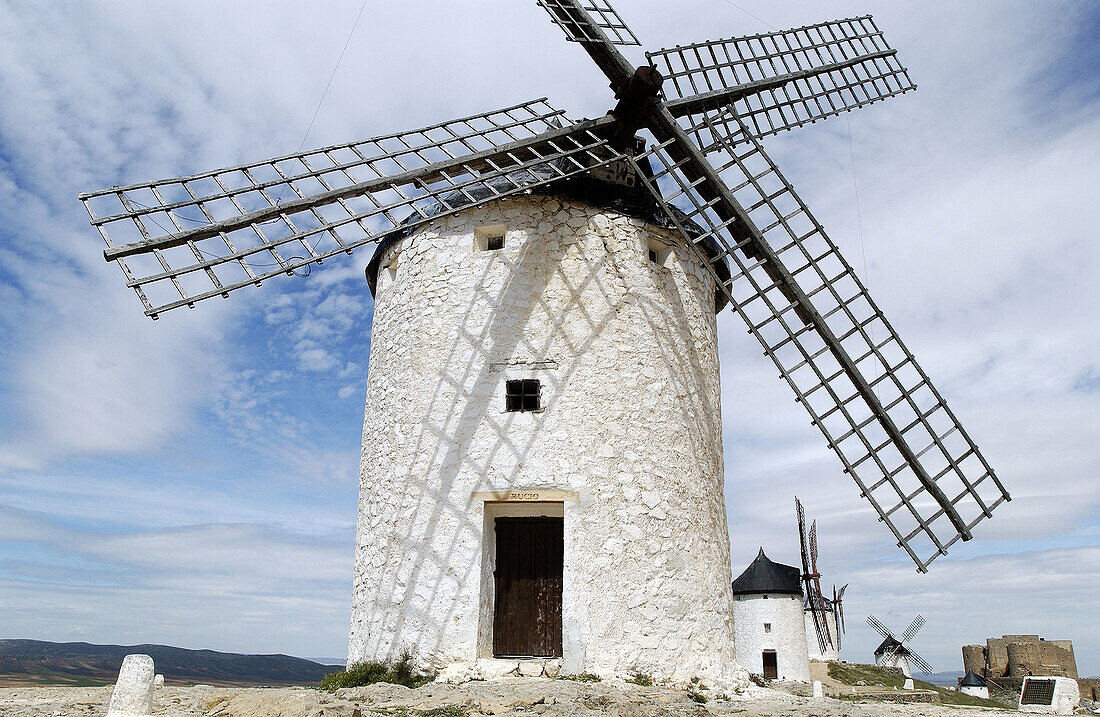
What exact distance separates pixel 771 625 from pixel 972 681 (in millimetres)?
9370

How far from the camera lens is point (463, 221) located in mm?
9219

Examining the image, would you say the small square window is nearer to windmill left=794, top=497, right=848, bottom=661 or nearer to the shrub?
the shrub

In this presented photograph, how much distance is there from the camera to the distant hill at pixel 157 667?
10.4 meters

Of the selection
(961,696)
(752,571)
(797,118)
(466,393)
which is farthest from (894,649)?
(466,393)

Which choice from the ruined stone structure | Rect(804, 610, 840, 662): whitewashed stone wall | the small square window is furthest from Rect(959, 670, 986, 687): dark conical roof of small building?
the small square window

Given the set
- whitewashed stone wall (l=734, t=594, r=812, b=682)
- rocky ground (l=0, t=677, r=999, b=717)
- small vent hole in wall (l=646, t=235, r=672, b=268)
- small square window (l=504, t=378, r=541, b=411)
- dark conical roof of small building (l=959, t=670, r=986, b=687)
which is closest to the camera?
rocky ground (l=0, t=677, r=999, b=717)

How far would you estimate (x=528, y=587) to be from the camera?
834 centimetres

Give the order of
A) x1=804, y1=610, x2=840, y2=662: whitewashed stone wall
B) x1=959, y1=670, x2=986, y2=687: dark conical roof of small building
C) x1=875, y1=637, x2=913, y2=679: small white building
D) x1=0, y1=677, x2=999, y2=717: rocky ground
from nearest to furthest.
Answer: x1=0, y1=677, x2=999, y2=717: rocky ground → x1=959, y1=670, x2=986, y2=687: dark conical roof of small building → x1=804, y1=610, x2=840, y2=662: whitewashed stone wall → x1=875, y1=637, x2=913, y2=679: small white building

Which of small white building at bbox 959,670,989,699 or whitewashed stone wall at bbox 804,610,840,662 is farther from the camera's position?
whitewashed stone wall at bbox 804,610,840,662

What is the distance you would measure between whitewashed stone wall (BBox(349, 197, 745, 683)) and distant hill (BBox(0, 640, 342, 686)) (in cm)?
193

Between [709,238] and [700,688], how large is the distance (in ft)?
17.9

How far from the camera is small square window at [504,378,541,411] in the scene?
8.52 meters

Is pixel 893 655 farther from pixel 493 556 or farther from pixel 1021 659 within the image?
pixel 493 556

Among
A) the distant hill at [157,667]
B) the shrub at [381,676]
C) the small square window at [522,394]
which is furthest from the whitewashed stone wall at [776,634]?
the shrub at [381,676]
